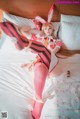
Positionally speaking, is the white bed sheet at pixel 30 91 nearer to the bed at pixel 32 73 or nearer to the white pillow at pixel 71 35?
the bed at pixel 32 73

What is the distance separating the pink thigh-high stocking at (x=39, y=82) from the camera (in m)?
1.48

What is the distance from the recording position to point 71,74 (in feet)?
5.80

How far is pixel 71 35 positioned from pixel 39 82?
817 millimetres

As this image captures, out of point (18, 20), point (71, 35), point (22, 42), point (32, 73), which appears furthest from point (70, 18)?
point (32, 73)

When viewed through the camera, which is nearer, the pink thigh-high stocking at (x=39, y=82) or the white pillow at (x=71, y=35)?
the pink thigh-high stocking at (x=39, y=82)

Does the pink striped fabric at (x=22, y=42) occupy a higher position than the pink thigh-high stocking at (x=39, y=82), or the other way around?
the pink striped fabric at (x=22, y=42)

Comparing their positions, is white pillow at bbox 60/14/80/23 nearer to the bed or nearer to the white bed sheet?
the bed

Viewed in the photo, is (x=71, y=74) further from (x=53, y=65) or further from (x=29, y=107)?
(x=29, y=107)

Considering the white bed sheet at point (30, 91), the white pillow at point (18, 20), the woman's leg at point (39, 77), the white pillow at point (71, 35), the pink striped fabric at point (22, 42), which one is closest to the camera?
the white bed sheet at point (30, 91)

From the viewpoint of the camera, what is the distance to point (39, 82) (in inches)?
66.7

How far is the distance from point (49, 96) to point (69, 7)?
1246mm

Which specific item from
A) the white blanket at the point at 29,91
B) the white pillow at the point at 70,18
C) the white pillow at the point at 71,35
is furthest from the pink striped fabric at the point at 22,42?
the white pillow at the point at 70,18

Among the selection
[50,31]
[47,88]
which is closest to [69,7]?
[50,31]

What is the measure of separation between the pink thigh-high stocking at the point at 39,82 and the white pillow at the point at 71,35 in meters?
0.59
